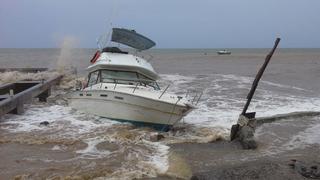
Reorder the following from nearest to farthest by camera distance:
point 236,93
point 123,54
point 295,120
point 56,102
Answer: point 295,120 < point 123,54 < point 56,102 < point 236,93

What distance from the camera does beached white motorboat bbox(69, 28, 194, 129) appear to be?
45.0ft

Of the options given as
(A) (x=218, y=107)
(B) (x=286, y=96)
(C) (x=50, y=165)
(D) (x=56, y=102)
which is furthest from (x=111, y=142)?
(B) (x=286, y=96)

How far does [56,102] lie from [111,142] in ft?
30.0

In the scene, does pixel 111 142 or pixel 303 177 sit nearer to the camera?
pixel 303 177

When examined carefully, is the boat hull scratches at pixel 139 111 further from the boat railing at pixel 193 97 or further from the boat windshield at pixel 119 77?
the boat railing at pixel 193 97

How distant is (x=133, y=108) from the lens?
14055 millimetres

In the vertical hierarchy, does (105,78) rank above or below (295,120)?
above

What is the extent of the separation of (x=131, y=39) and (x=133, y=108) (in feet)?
18.7

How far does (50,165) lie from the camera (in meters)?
9.84

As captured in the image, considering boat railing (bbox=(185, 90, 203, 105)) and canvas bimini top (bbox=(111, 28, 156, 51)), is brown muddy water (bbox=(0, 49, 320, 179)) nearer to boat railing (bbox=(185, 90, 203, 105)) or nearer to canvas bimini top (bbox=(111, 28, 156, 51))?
boat railing (bbox=(185, 90, 203, 105))

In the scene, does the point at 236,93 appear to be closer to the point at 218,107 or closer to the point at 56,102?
the point at 218,107

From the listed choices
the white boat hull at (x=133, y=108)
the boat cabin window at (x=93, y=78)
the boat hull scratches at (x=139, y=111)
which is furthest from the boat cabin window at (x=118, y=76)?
the boat hull scratches at (x=139, y=111)

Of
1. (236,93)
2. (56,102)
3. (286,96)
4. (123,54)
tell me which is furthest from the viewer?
(236,93)

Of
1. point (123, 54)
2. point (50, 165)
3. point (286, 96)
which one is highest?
point (123, 54)
